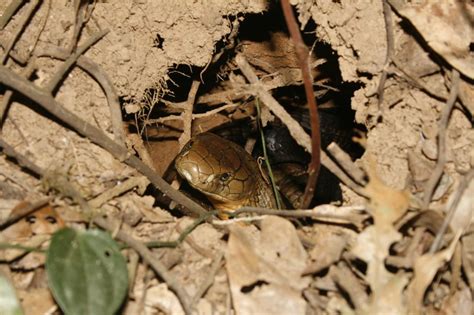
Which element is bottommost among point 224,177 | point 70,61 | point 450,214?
point 224,177

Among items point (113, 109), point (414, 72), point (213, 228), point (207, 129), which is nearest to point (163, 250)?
point (213, 228)

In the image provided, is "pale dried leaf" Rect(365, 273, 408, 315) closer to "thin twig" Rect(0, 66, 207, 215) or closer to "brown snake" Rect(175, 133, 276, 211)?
"thin twig" Rect(0, 66, 207, 215)

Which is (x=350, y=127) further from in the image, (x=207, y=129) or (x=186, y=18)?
(x=186, y=18)

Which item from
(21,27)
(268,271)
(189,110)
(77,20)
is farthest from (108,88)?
(268,271)

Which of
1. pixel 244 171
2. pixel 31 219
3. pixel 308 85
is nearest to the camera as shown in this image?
pixel 308 85

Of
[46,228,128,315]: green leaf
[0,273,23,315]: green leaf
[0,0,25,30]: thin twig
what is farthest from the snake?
[0,273,23,315]: green leaf

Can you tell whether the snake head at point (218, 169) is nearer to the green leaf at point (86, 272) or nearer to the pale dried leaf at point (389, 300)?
the green leaf at point (86, 272)

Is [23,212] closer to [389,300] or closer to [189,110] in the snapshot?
[389,300]
